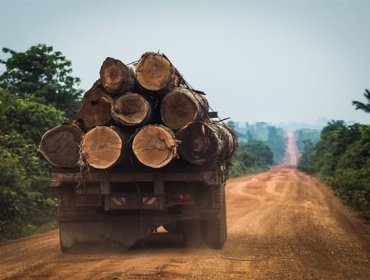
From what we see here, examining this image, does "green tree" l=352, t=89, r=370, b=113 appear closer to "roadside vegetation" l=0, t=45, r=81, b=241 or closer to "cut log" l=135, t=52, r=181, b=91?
"roadside vegetation" l=0, t=45, r=81, b=241

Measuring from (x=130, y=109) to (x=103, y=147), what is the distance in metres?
0.71

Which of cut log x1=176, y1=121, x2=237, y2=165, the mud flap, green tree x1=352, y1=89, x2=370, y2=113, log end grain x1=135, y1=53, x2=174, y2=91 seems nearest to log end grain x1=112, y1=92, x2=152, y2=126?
log end grain x1=135, y1=53, x2=174, y2=91

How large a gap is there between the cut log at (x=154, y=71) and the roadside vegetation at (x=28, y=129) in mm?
5617

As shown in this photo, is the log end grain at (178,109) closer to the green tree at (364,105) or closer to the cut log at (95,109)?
the cut log at (95,109)

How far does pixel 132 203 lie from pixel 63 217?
1214 millimetres

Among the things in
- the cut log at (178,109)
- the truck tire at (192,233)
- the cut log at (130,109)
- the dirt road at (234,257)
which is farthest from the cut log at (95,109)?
the truck tire at (192,233)

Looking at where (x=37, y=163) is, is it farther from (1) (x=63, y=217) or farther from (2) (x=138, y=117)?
(2) (x=138, y=117)

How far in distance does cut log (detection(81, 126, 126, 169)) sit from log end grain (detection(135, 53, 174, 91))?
904 millimetres

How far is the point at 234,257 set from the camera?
9.34 metres

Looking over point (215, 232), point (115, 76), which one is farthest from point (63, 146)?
point (215, 232)

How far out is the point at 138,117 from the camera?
30.0ft

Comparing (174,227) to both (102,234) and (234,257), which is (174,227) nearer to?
(102,234)

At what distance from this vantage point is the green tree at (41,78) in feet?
74.2

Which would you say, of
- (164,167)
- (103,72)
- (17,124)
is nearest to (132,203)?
(164,167)
